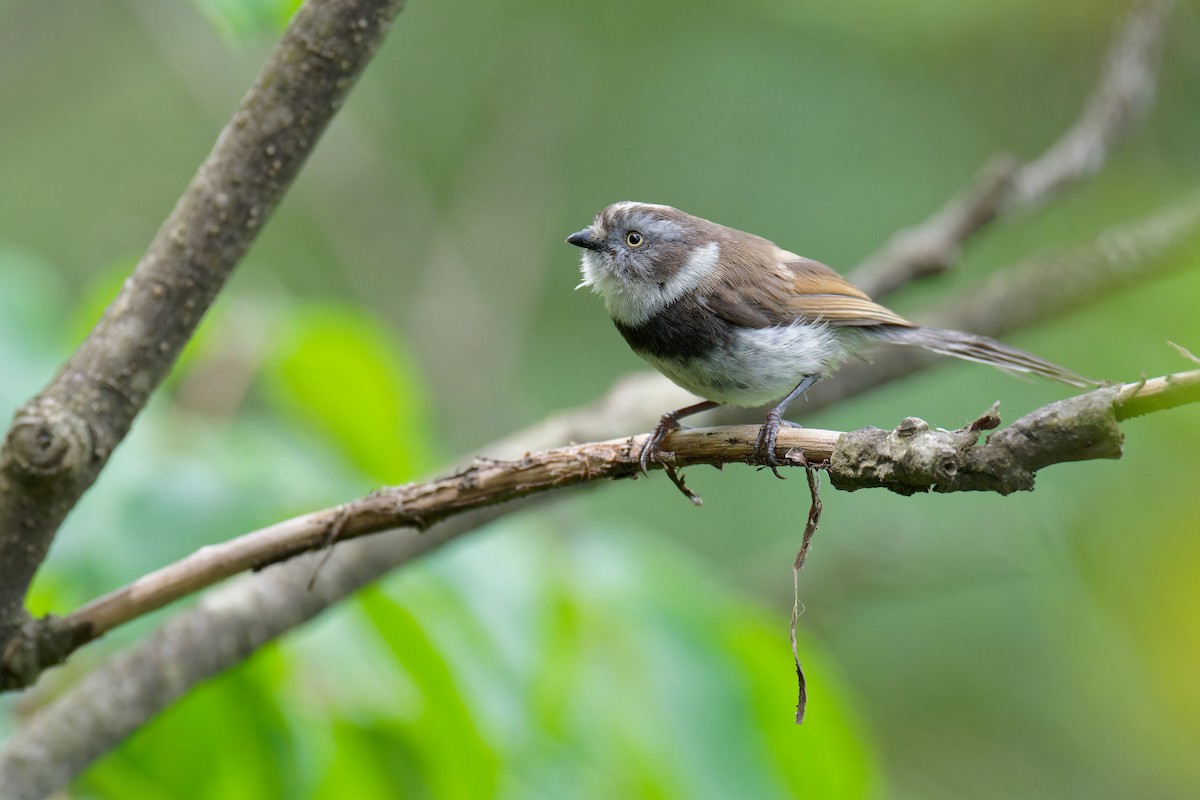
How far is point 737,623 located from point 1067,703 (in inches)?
204

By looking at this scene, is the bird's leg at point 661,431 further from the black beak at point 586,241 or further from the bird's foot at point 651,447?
the black beak at point 586,241

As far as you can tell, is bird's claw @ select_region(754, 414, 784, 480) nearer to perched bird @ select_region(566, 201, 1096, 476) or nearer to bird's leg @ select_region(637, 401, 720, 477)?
bird's leg @ select_region(637, 401, 720, 477)

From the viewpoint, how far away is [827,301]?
340 cm

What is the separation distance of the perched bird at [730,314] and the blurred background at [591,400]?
2.19 feet

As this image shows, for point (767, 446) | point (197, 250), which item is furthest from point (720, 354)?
point (197, 250)

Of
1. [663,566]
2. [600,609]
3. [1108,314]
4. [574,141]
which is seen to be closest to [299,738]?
[600,609]

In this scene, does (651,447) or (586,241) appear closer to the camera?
(651,447)

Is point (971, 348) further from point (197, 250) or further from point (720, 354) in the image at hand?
point (197, 250)

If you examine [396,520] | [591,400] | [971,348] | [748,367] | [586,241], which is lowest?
→ [396,520]

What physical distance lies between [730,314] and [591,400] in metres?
4.23

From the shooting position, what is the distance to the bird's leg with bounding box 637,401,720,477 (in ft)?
7.92

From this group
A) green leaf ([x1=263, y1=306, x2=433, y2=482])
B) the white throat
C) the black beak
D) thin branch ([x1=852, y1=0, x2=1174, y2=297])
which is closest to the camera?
the white throat

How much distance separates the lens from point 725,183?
7.55 metres

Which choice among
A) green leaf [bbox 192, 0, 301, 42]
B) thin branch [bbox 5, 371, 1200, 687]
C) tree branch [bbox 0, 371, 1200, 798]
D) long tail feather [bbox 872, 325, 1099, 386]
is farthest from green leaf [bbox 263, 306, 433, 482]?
long tail feather [bbox 872, 325, 1099, 386]
